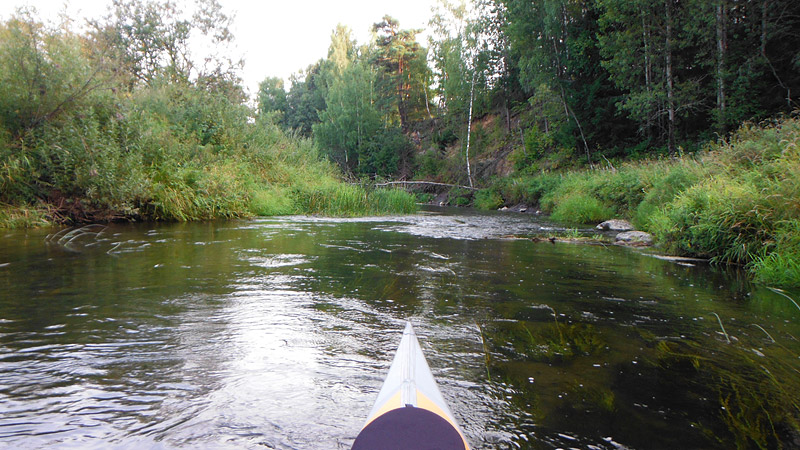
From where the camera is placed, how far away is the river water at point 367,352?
2.02 m

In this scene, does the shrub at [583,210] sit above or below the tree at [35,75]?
below

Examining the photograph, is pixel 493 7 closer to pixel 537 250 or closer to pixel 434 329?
pixel 537 250

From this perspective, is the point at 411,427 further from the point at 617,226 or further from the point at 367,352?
the point at 617,226

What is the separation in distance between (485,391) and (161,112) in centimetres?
1651

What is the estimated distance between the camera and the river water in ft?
6.64

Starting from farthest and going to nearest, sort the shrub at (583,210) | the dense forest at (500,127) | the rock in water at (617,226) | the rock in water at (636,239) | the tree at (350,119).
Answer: the tree at (350,119)
the shrub at (583,210)
the rock in water at (617,226)
the rock in water at (636,239)
the dense forest at (500,127)

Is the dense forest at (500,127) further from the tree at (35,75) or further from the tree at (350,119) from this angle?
the tree at (350,119)

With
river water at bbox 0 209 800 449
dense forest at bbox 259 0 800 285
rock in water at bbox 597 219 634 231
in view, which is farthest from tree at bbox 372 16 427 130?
river water at bbox 0 209 800 449

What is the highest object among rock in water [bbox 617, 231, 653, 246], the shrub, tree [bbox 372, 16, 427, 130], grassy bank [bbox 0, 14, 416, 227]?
tree [bbox 372, 16, 427, 130]

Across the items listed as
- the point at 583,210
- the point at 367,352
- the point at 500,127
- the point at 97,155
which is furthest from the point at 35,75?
the point at 500,127

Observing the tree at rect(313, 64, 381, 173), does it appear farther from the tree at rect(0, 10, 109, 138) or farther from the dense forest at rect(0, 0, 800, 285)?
the tree at rect(0, 10, 109, 138)

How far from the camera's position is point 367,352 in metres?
2.93

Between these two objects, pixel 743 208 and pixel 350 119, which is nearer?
pixel 743 208

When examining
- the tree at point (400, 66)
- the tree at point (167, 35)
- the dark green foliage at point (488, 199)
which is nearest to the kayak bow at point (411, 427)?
the dark green foliage at point (488, 199)
